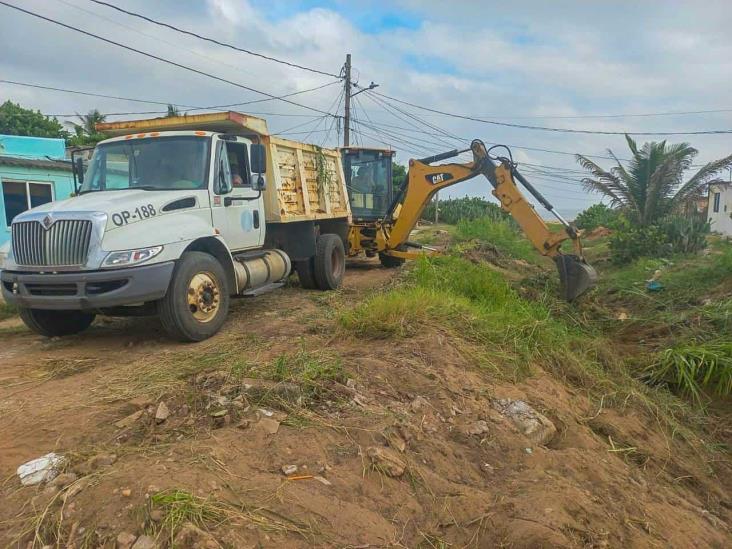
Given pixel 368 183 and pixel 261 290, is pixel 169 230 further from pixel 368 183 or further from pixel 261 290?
pixel 368 183

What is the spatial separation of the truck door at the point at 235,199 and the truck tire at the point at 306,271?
1729 millimetres

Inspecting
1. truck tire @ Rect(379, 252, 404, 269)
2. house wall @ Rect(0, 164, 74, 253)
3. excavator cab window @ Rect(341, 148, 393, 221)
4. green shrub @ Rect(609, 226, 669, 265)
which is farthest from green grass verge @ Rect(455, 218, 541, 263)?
house wall @ Rect(0, 164, 74, 253)

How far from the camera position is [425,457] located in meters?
3.77

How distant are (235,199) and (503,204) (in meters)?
4.89

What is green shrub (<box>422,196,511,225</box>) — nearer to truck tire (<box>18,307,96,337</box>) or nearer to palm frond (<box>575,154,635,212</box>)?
palm frond (<box>575,154,635,212</box>)

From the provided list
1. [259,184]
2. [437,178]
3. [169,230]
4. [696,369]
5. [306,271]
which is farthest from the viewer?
[437,178]

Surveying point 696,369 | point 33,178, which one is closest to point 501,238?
point 696,369

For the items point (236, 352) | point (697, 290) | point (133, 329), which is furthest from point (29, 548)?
point (697, 290)

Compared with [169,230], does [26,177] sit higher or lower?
higher

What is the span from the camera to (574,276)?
30.6 ft

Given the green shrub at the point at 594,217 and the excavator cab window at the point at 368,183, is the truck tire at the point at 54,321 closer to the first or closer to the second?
the excavator cab window at the point at 368,183

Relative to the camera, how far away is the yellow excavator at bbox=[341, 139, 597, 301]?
31.1ft

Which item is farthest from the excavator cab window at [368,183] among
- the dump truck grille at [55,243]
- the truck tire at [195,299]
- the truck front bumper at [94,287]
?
the dump truck grille at [55,243]

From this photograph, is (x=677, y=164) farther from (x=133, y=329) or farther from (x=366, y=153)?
(x=133, y=329)
